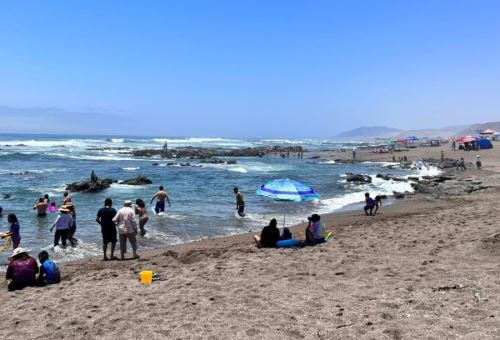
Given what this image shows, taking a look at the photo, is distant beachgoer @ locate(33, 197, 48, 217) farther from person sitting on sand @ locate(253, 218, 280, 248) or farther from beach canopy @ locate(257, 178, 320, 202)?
person sitting on sand @ locate(253, 218, 280, 248)

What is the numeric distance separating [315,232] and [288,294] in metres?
4.54

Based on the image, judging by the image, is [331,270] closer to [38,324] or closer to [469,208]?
[38,324]

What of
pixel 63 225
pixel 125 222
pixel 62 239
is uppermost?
pixel 125 222

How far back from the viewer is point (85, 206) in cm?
1956

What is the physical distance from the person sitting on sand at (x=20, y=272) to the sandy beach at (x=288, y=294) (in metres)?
0.31

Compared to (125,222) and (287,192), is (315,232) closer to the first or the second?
(287,192)

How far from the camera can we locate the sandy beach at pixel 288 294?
5336 millimetres

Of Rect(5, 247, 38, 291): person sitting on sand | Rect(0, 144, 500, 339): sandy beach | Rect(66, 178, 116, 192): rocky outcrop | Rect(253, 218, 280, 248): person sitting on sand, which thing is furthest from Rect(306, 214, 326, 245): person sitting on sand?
Rect(66, 178, 116, 192): rocky outcrop

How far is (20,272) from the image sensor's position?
802 cm

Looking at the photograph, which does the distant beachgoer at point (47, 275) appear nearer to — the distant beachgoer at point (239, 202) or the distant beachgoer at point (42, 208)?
the distant beachgoer at point (42, 208)

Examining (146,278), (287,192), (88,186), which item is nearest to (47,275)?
(146,278)

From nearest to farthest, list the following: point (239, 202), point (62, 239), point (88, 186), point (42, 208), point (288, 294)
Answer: point (288, 294), point (62, 239), point (42, 208), point (239, 202), point (88, 186)

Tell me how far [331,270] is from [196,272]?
2648mm

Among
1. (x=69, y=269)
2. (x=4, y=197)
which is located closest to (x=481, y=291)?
(x=69, y=269)
